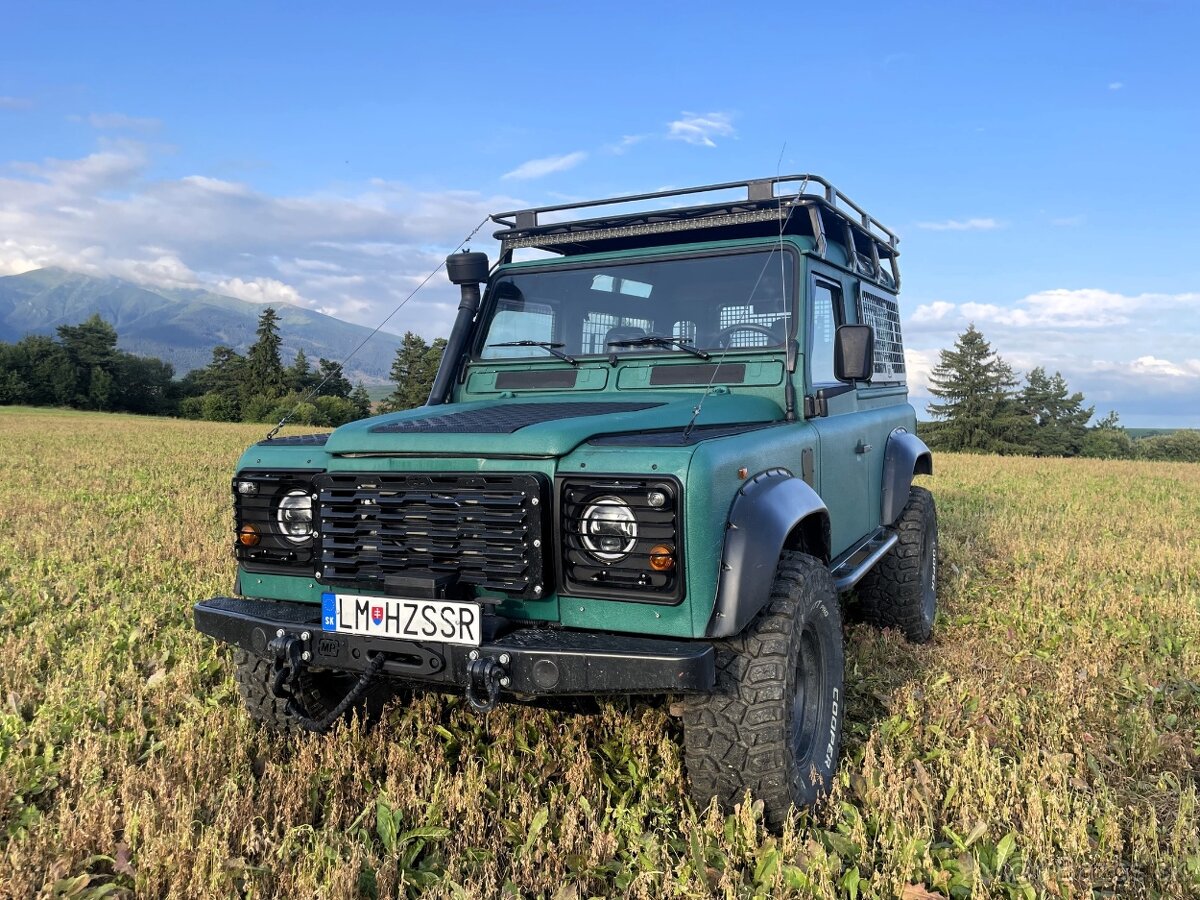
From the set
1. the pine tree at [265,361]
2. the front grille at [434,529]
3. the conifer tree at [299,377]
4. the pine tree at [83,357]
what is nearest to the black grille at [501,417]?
the front grille at [434,529]

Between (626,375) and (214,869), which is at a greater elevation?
(626,375)

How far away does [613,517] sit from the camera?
2695mm

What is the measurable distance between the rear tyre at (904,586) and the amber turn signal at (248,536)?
3.61 m

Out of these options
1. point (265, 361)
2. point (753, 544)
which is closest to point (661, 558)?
point (753, 544)

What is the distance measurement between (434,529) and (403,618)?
0.31 metres

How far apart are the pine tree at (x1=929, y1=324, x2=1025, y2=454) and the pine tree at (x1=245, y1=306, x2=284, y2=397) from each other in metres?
51.9

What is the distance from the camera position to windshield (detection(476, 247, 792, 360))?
4.00 metres

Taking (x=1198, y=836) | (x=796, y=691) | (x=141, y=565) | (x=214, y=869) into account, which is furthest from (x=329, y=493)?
(x=141, y=565)

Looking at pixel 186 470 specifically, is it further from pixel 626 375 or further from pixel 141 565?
pixel 626 375

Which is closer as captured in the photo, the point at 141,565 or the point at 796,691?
the point at 796,691

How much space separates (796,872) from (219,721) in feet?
8.01

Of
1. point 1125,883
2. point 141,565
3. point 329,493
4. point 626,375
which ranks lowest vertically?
point 1125,883

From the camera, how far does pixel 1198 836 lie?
287cm

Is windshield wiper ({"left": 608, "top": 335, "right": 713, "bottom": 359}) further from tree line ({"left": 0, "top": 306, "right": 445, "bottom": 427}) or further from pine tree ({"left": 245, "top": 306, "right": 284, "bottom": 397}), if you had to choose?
pine tree ({"left": 245, "top": 306, "right": 284, "bottom": 397})
